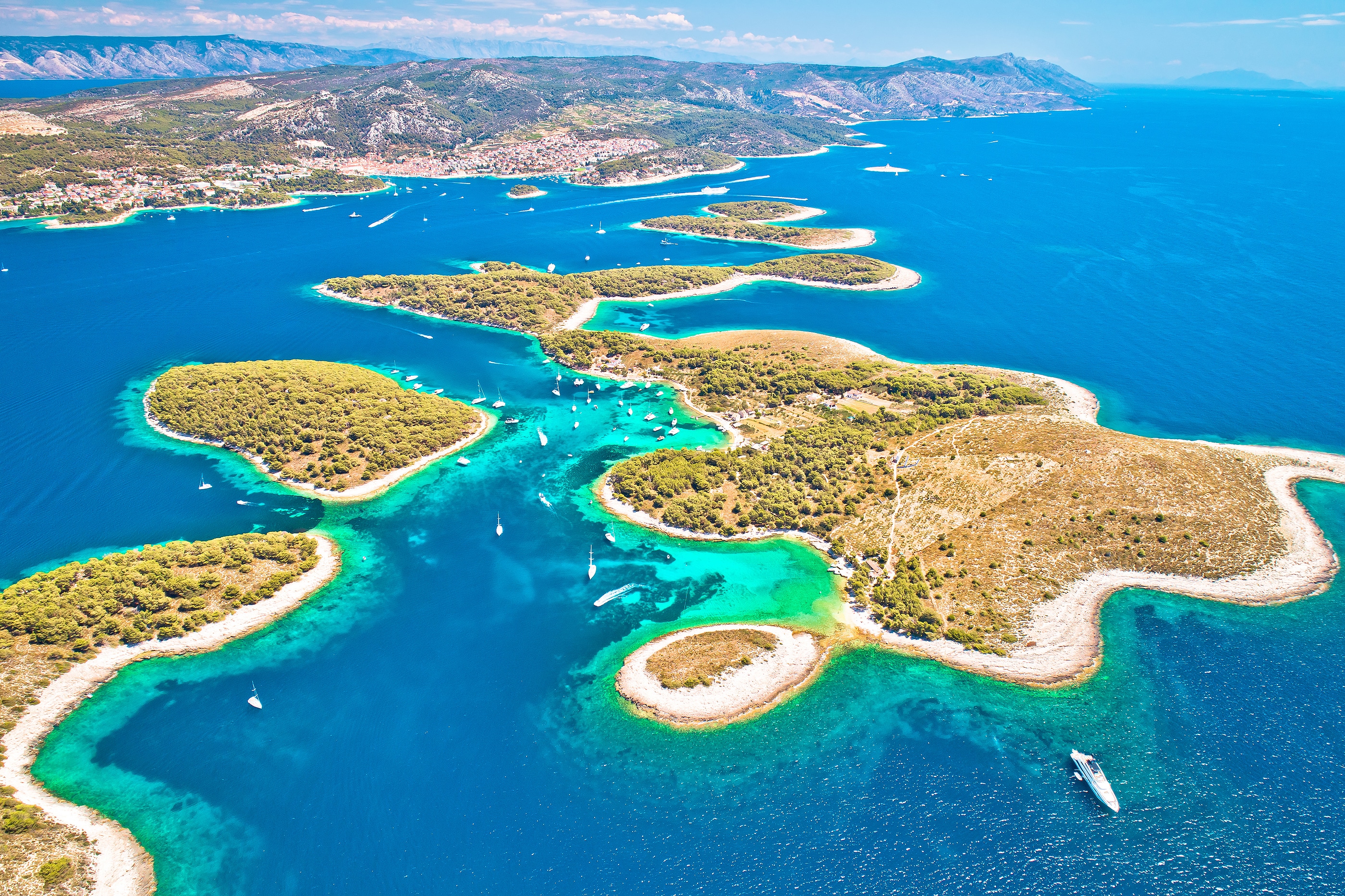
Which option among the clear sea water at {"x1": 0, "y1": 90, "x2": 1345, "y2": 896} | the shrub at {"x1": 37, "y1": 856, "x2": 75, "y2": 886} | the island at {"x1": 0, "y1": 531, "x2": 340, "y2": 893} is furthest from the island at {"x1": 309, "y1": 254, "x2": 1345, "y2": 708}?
the shrub at {"x1": 37, "y1": 856, "x2": 75, "y2": 886}

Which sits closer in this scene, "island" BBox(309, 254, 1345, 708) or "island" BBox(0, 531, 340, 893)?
"island" BBox(0, 531, 340, 893)

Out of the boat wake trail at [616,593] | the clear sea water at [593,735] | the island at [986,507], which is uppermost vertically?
the island at [986,507]

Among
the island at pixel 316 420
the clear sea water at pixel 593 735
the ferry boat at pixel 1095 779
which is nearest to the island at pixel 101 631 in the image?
the clear sea water at pixel 593 735

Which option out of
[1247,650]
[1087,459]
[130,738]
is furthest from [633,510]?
[1247,650]

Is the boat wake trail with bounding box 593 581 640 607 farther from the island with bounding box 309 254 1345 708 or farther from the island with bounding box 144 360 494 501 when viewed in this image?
the island with bounding box 144 360 494 501

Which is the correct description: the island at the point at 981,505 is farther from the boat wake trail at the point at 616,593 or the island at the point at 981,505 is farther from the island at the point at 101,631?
the island at the point at 101,631

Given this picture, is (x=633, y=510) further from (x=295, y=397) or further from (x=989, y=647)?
(x=295, y=397)
